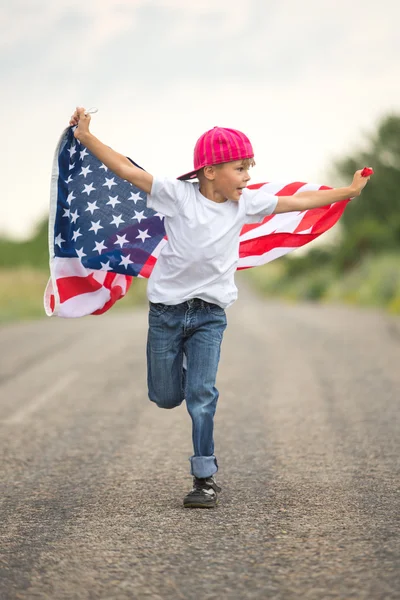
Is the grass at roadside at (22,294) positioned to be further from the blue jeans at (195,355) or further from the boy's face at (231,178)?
the boy's face at (231,178)

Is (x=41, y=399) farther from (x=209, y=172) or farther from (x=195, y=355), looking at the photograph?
(x=209, y=172)

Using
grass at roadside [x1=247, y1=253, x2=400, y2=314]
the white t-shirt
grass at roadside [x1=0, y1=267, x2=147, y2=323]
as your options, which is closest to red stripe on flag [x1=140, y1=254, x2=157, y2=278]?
the white t-shirt

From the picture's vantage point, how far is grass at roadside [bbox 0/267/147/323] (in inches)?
983

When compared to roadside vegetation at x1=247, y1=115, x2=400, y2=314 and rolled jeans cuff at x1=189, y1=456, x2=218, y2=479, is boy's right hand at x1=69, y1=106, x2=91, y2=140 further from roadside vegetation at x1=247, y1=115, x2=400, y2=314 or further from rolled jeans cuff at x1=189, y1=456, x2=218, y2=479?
roadside vegetation at x1=247, y1=115, x2=400, y2=314

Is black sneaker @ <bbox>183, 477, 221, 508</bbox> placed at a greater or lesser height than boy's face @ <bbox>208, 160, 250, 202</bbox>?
lesser

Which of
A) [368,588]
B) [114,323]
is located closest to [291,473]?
[368,588]

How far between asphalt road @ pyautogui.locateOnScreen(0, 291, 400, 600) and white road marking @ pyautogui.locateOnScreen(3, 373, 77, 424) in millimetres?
23

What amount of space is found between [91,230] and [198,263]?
1.11m

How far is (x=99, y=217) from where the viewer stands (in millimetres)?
5352

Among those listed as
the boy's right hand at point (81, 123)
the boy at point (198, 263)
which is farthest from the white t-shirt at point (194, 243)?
the boy's right hand at point (81, 123)

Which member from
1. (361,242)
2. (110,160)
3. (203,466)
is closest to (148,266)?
(110,160)

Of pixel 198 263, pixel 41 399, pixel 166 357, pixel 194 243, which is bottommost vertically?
pixel 41 399

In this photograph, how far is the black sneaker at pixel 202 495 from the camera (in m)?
4.39

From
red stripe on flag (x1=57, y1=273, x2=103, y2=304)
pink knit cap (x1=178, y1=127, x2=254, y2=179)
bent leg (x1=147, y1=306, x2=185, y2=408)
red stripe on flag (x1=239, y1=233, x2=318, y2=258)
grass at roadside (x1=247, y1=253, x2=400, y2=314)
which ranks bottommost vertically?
grass at roadside (x1=247, y1=253, x2=400, y2=314)
